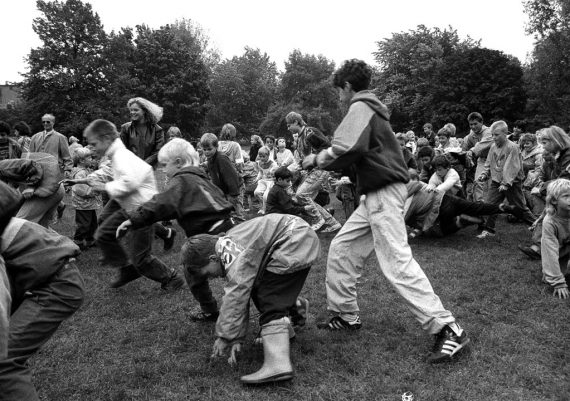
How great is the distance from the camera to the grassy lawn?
10.8 ft

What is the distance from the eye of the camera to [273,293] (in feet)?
11.3

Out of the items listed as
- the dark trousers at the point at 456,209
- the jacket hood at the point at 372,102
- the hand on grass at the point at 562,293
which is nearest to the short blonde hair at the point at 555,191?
the hand on grass at the point at 562,293

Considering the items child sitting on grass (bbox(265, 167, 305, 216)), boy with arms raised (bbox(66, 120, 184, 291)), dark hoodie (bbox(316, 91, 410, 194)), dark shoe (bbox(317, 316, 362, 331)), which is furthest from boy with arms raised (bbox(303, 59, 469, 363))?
child sitting on grass (bbox(265, 167, 305, 216))

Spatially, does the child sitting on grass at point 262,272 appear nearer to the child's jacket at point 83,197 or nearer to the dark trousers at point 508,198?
the child's jacket at point 83,197

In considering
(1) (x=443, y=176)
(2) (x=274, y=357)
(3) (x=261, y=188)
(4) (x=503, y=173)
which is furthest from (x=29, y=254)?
(3) (x=261, y=188)

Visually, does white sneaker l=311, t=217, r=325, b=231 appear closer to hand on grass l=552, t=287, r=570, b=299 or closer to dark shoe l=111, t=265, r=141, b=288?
dark shoe l=111, t=265, r=141, b=288

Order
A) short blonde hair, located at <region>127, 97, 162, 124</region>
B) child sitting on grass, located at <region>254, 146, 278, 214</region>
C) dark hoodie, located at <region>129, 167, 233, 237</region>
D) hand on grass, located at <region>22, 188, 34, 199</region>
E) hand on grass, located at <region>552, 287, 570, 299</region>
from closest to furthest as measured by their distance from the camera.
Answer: dark hoodie, located at <region>129, 167, 233, 237</region>, hand on grass, located at <region>552, 287, 570, 299</region>, hand on grass, located at <region>22, 188, 34, 199</region>, short blonde hair, located at <region>127, 97, 162, 124</region>, child sitting on grass, located at <region>254, 146, 278, 214</region>

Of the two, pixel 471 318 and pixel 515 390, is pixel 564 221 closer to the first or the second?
pixel 471 318

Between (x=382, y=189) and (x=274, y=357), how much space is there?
1563 mm

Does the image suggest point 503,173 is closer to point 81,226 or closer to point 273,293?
point 273,293

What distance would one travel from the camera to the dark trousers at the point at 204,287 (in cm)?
411

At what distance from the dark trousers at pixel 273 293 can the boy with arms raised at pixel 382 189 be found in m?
0.79

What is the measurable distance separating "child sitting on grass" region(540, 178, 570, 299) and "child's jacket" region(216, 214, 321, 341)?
319 centimetres

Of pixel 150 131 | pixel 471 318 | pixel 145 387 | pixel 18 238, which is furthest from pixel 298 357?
pixel 150 131
